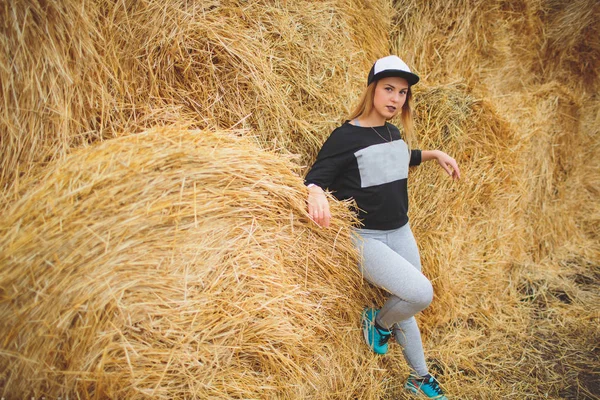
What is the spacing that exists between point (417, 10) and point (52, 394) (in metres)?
2.60

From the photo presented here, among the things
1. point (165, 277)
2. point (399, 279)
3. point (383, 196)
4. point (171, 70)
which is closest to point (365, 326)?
point (399, 279)

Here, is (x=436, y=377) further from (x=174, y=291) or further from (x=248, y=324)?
(x=174, y=291)

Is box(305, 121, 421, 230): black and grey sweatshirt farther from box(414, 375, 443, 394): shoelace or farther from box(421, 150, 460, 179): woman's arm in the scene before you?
box(414, 375, 443, 394): shoelace

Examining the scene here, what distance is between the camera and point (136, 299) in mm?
1224

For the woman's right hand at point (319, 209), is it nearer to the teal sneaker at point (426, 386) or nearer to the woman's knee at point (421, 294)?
the woman's knee at point (421, 294)

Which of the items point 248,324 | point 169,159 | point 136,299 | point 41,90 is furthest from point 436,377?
point 41,90

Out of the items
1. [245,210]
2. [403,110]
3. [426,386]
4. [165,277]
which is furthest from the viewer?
[403,110]

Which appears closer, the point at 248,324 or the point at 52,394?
the point at 52,394

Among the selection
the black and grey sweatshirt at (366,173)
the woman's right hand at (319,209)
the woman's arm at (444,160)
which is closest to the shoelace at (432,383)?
the black and grey sweatshirt at (366,173)

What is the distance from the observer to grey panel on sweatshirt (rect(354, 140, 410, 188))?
1.70 meters

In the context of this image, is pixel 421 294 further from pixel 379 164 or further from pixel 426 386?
pixel 379 164

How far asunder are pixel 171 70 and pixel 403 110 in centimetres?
109

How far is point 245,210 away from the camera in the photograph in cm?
144

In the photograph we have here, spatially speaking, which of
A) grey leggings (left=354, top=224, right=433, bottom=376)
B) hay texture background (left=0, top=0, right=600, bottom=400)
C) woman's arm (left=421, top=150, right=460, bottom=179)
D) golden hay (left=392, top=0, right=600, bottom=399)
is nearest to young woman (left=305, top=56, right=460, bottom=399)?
grey leggings (left=354, top=224, right=433, bottom=376)
